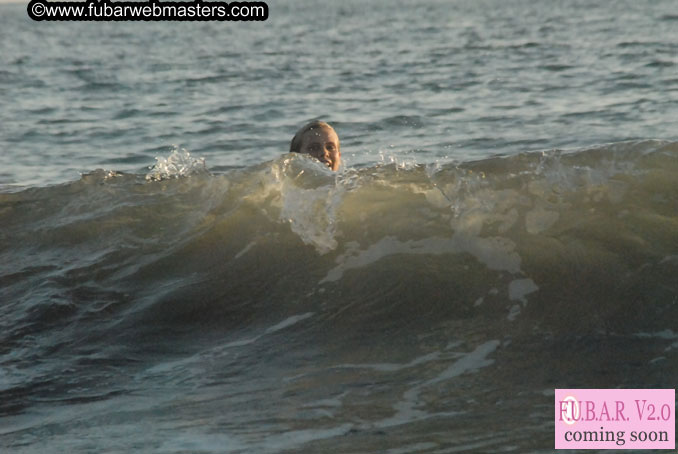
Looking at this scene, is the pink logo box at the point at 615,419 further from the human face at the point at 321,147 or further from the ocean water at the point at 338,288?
the human face at the point at 321,147

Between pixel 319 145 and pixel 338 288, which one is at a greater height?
pixel 319 145

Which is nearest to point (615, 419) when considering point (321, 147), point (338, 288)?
point (338, 288)

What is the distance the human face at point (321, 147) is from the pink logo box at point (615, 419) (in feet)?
11.4

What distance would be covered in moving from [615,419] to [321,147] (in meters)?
3.82

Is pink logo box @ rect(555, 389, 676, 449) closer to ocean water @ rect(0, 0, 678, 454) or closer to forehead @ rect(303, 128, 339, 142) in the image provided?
ocean water @ rect(0, 0, 678, 454)

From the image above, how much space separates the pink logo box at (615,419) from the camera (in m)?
4.10

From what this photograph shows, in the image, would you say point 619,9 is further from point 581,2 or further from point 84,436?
point 84,436

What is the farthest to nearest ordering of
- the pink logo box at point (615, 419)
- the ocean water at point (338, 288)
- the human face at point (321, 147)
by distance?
the human face at point (321, 147), the ocean water at point (338, 288), the pink logo box at point (615, 419)

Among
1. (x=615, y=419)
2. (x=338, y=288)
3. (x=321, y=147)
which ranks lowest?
(x=615, y=419)

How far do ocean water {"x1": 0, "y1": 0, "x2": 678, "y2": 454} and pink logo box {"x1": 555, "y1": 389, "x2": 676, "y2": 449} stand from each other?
9 cm

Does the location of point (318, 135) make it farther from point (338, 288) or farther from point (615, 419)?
point (615, 419)

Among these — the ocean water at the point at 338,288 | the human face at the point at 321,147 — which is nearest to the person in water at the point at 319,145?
the human face at the point at 321,147

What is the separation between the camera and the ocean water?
4.53m

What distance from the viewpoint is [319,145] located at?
25.4ft
